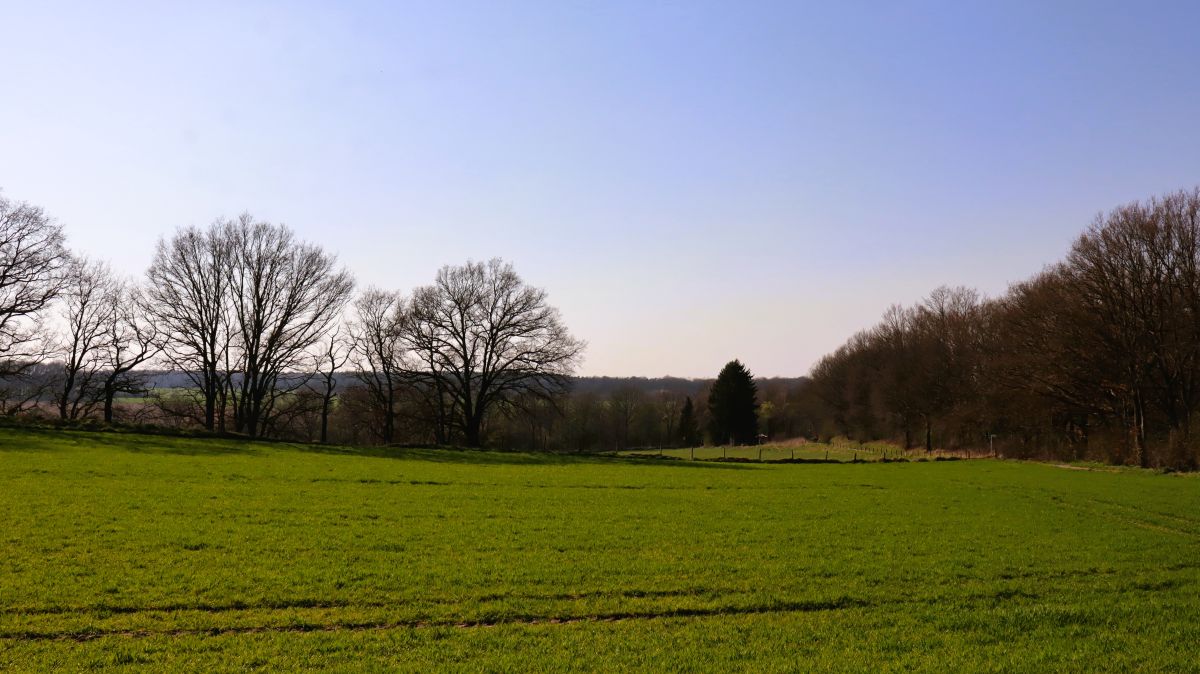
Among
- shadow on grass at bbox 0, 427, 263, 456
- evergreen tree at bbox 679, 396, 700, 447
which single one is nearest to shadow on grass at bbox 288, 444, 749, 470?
shadow on grass at bbox 0, 427, 263, 456

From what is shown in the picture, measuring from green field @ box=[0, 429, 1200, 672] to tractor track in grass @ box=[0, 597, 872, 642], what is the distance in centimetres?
5

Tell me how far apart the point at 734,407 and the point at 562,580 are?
326ft

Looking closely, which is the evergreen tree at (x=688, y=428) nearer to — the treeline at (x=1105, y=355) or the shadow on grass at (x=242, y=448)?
the treeline at (x=1105, y=355)

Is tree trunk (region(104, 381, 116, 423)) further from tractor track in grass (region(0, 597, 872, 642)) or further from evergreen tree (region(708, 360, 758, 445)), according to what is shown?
evergreen tree (region(708, 360, 758, 445))

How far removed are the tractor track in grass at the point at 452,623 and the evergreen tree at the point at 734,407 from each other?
322 feet

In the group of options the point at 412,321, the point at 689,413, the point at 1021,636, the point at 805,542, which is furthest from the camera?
the point at 689,413

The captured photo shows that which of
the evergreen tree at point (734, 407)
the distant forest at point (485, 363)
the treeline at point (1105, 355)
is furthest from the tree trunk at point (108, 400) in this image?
the evergreen tree at point (734, 407)

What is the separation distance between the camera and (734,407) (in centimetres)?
11006

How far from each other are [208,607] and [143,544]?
201 inches

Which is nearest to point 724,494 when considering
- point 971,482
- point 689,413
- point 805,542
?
point 805,542

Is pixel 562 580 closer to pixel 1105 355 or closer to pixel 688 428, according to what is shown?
pixel 1105 355

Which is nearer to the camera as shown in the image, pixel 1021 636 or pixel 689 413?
pixel 1021 636

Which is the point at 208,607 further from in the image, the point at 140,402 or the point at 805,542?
the point at 140,402

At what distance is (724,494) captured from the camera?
3012 cm
